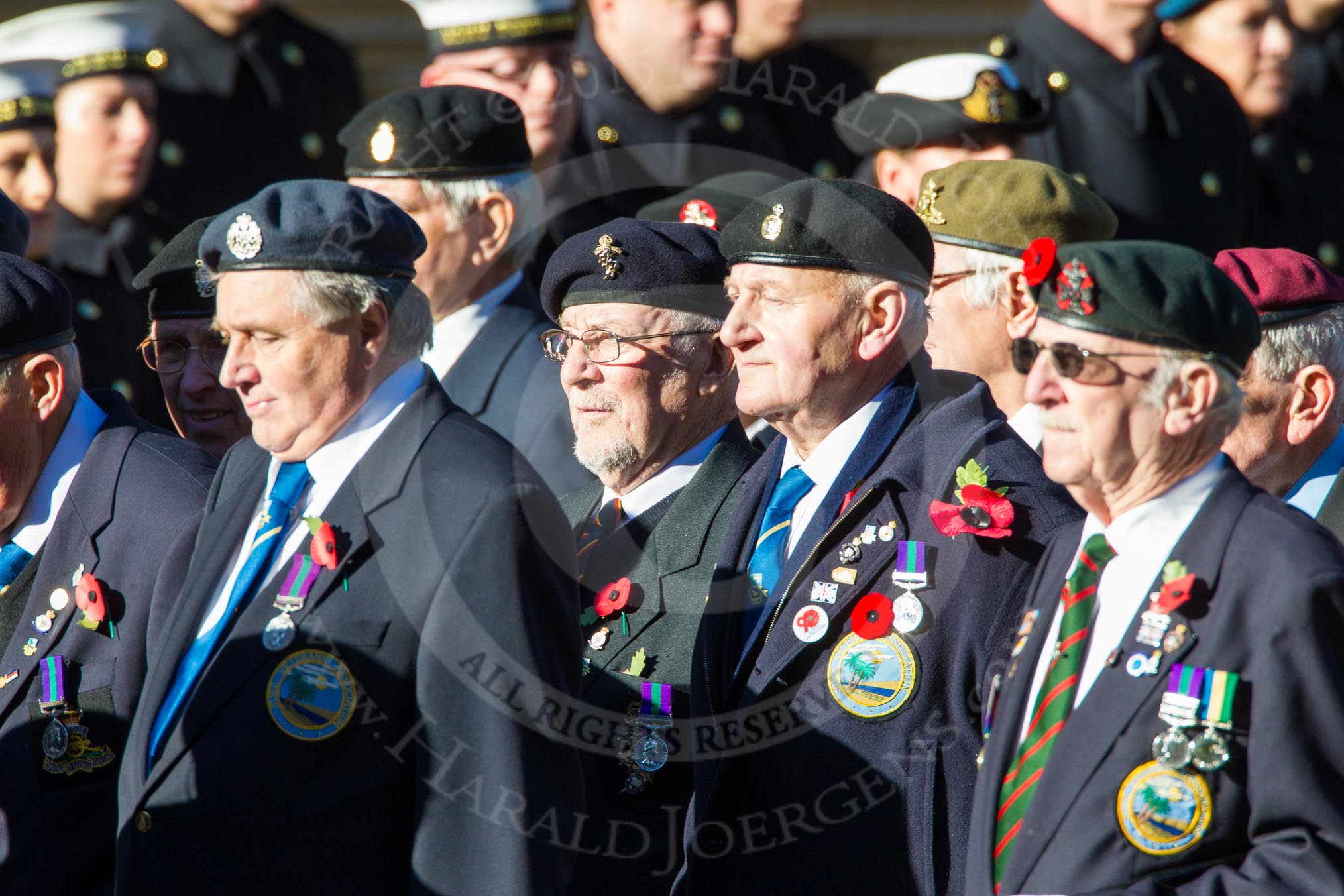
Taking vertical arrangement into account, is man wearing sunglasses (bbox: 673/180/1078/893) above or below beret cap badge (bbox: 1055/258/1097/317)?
below

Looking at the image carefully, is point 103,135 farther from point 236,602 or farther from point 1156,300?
point 1156,300

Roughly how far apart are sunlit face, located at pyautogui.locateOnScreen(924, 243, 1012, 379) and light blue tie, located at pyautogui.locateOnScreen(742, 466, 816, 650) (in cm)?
77

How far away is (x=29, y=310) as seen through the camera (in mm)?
4098

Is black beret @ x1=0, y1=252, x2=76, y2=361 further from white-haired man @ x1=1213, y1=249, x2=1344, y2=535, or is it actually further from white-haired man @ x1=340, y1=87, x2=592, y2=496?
white-haired man @ x1=1213, y1=249, x2=1344, y2=535

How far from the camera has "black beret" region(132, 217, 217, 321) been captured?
4855 mm

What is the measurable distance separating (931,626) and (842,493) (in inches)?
15.5

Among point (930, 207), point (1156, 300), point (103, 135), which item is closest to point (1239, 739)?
point (1156, 300)

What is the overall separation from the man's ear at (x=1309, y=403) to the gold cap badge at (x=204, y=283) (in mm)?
2480

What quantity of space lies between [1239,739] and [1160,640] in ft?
0.66

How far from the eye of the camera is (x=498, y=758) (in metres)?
3.10

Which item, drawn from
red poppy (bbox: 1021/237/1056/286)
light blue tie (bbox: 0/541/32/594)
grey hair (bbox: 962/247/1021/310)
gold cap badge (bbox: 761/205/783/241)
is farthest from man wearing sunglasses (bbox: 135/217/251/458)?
red poppy (bbox: 1021/237/1056/286)

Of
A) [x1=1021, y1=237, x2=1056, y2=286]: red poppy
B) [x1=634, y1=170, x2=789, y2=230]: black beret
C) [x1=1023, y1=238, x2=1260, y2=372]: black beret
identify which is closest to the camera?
[x1=1023, y1=238, x2=1260, y2=372]: black beret

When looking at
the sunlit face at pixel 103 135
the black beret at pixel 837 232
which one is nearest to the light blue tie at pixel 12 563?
the black beret at pixel 837 232

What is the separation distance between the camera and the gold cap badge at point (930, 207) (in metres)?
4.59
